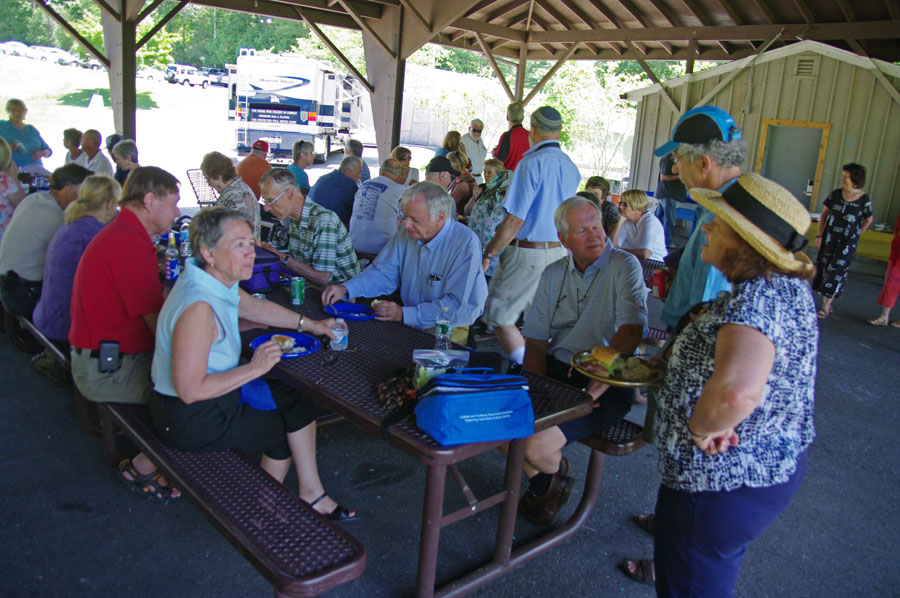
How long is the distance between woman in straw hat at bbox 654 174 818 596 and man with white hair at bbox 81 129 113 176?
724 centimetres

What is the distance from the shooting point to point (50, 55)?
36406 millimetres

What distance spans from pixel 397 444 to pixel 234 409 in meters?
0.84

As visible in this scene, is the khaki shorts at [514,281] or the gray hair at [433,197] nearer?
the gray hair at [433,197]

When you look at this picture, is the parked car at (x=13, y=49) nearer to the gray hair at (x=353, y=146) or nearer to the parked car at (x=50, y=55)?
the parked car at (x=50, y=55)

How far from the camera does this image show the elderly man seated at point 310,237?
4.10m

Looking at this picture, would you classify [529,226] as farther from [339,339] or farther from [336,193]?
[336,193]

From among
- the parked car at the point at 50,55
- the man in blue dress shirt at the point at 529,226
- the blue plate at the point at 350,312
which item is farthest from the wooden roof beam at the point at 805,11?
the parked car at the point at 50,55

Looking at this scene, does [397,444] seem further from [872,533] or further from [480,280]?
[872,533]

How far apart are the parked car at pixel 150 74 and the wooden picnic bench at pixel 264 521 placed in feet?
124

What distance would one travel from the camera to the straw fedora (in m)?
1.68

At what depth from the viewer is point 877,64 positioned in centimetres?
980

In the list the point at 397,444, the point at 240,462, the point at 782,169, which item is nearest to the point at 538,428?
the point at 397,444

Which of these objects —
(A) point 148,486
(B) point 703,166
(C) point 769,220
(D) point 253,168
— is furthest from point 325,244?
(D) point 253,168

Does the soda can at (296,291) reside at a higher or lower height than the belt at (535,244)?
lower
